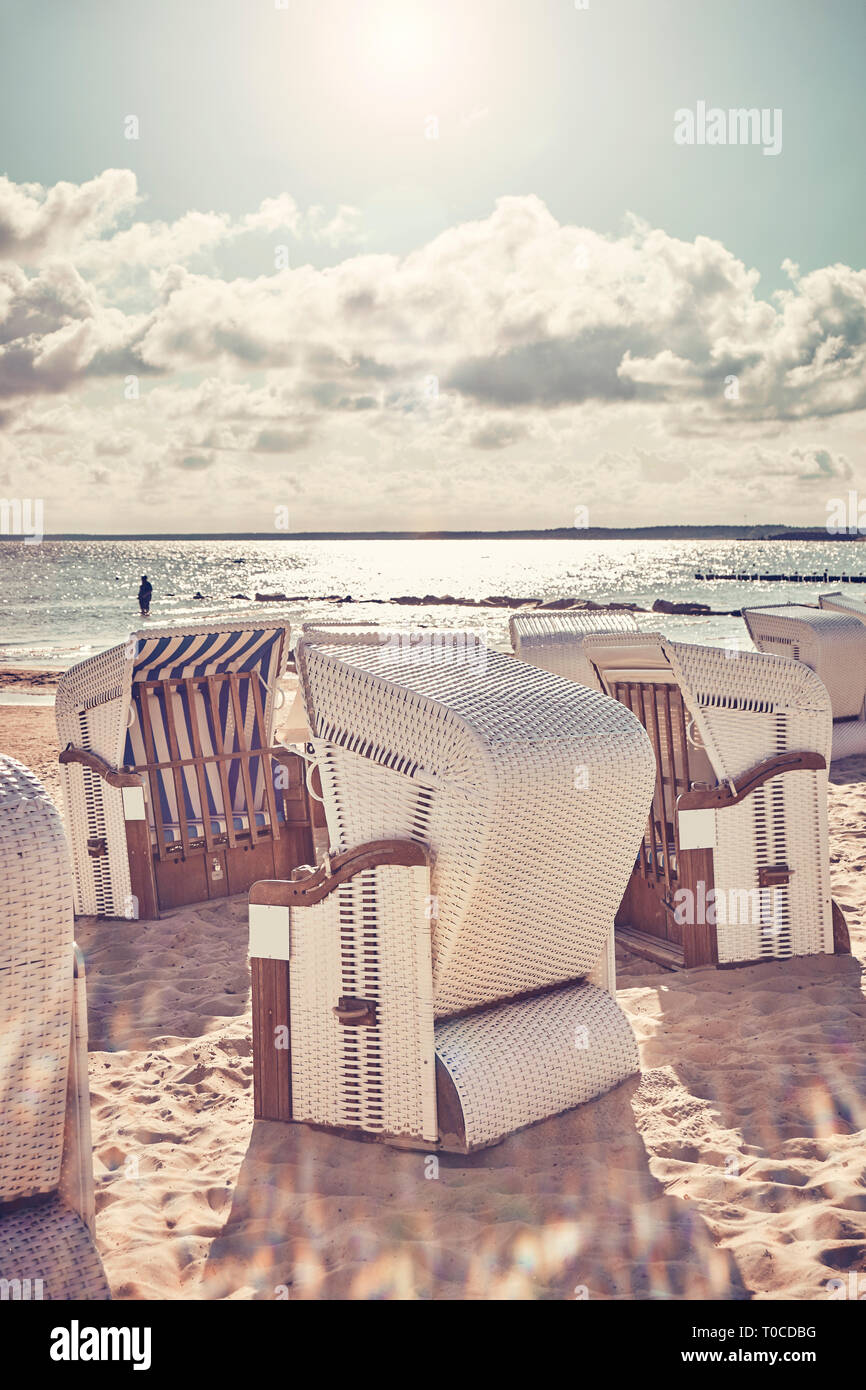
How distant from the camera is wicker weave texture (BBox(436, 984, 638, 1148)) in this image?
344 centimetres

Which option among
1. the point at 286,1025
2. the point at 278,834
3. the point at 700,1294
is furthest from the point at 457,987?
the point at 278,834

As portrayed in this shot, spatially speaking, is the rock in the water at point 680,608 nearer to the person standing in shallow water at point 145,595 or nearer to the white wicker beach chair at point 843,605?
the person standing in shallow water at point 145,595

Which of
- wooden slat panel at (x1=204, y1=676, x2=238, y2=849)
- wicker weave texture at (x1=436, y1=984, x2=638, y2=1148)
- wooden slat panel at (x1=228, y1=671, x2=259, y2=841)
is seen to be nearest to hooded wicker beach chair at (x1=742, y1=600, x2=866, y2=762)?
wooden slat panel at (x1=228, y1=671, x2=259, y2=841)

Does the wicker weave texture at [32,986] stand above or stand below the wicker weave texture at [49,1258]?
above

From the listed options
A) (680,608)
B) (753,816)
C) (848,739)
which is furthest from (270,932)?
(680,608)

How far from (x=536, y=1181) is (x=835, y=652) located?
8.41 metres

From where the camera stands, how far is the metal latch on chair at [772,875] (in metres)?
5.21

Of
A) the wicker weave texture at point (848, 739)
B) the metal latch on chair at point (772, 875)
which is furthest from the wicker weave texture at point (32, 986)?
the wicker weave texture at point (848, 739)

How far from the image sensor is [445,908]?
11.0 ft

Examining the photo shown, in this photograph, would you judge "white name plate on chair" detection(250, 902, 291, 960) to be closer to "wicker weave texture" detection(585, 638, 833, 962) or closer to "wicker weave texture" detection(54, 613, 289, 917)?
"wicker weave texture" detection(585, 638, 833, 962)

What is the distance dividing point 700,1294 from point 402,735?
187 centimetres

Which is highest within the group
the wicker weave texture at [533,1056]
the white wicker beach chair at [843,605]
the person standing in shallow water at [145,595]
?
the white wicker beach chair at [843,605]

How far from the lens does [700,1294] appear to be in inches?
108
